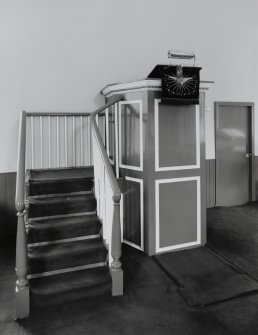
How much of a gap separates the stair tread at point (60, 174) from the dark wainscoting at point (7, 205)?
0.55 metres

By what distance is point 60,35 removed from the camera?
4832 millimetres

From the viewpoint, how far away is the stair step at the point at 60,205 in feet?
11.3

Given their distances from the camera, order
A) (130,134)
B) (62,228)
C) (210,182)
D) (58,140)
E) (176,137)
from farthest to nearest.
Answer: (210,182) → (58,140) → (130,134) → (176,137) → (62,228)

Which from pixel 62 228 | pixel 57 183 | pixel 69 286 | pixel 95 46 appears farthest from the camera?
pixel 95 46

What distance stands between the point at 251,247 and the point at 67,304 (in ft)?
8.86

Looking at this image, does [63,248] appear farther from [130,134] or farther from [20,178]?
[130,134]

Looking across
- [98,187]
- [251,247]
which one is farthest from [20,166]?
[251,247]

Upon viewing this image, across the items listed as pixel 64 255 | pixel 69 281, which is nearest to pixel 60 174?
pixel 64 255

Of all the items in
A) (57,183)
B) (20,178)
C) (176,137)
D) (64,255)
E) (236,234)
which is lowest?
(236,234)

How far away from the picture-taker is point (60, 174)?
425 centimetres

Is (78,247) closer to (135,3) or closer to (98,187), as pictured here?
(98,187)

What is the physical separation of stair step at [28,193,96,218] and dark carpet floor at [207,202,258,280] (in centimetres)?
195

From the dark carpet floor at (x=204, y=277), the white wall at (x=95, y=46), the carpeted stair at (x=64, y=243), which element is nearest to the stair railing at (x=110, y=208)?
the carpeted stair at (x=64, y=243)

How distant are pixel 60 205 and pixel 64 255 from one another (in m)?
0.62
